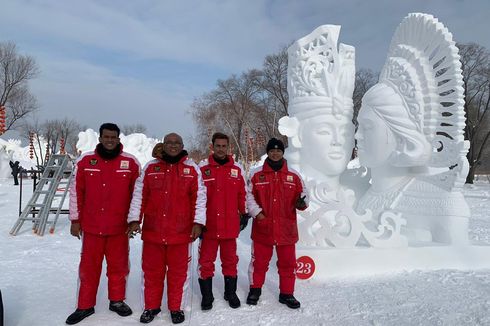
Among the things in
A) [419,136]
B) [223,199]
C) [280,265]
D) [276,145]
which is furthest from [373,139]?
[223,199]

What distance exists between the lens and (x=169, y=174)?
3.07 metres

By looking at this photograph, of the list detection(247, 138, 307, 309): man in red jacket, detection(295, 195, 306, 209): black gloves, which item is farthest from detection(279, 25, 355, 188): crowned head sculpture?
detection(295, 195, 306, 209): black gloves

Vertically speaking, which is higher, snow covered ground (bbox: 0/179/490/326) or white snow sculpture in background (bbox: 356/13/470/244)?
white snow sculpture in background (bbox: 356/13/470/244)

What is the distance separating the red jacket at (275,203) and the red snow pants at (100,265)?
1241mm

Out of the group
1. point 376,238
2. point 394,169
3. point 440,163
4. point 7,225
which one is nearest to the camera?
point 376,238

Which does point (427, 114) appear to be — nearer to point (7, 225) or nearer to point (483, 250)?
point (483, 250)

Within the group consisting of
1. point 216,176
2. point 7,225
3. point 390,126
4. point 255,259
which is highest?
point 390,126

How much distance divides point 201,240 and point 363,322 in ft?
5.24

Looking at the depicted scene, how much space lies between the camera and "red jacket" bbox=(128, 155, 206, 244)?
3016 mm

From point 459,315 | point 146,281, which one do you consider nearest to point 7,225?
point 146,281

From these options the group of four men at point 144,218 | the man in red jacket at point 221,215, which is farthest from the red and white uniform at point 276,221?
the group of four men at point 144,218

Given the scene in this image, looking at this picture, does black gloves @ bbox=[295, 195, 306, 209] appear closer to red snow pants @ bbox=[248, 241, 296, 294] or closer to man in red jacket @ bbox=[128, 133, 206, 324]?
red snow pants @ bbox=[248, 241, 296, 294]

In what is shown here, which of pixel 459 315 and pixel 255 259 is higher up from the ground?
pixel 255 259

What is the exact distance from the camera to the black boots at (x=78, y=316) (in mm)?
2961
